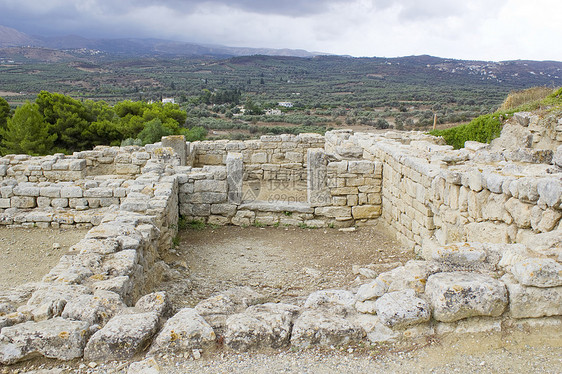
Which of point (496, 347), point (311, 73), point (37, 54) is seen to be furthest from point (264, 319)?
point (37, 54)

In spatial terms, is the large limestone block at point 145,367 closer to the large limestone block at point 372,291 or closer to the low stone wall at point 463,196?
the large limestone block at point 372,291

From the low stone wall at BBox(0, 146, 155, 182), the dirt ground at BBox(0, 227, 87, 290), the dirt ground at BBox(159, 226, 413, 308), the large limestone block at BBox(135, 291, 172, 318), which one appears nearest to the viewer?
the large limestone block at BBox(135, 291, 172, 318)

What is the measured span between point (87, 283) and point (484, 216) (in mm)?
4365

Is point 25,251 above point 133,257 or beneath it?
beneath

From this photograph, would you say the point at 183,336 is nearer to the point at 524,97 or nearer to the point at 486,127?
the point at 486,127

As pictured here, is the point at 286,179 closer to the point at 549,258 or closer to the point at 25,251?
the point at 25,251

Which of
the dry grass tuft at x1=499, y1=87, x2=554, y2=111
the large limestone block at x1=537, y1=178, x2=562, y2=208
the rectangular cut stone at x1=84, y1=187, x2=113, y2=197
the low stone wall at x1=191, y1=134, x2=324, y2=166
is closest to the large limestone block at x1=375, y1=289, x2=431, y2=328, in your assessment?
the large limestone block at x1=537, y1=178, x2=562, y2=208

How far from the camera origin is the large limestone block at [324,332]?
3119mm

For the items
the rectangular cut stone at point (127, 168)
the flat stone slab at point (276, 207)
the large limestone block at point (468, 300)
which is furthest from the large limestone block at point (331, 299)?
the rectangular cut stone at point (127, 168)

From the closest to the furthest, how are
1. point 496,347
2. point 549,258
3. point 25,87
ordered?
1. point 496,347
2. point 549,258
3. point 25,87

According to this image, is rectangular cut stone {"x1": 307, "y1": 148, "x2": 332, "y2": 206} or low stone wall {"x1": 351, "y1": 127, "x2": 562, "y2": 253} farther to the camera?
rectangular cut stone {"x1": 307, "y1": 148, "x2": 332, "y2": 206}

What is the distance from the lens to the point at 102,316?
3359 mm

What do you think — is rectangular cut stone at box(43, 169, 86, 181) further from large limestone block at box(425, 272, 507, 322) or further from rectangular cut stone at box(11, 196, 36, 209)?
large limestone block at box(425, 272, 507, 322)

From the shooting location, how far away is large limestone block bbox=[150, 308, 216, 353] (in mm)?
3061
